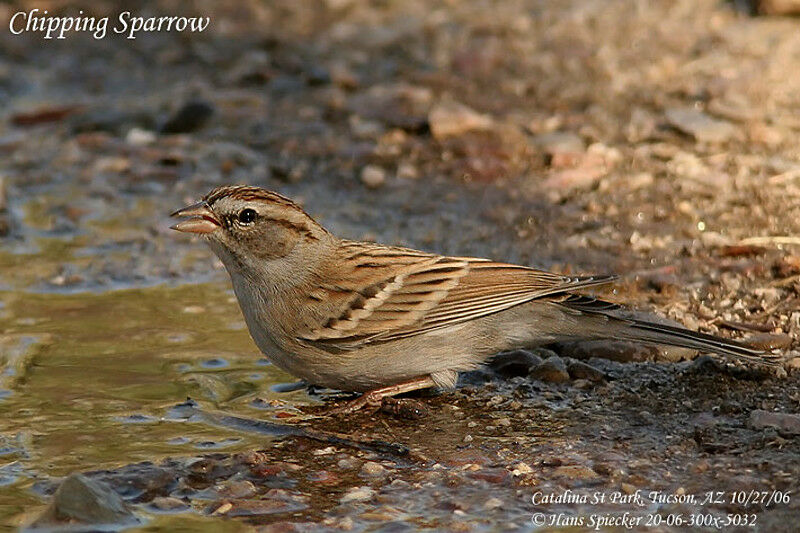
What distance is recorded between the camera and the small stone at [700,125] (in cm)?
913

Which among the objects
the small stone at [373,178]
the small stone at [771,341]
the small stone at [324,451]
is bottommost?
the small stone at [324,451]

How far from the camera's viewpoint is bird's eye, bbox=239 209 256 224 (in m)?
6.36

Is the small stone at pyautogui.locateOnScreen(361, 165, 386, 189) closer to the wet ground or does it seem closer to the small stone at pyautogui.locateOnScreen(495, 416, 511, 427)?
the wet ground

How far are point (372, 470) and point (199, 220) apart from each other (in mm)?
1677

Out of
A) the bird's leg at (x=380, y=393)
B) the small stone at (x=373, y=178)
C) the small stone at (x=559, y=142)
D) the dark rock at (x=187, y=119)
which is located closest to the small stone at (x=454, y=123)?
the small stone at (x=559, y=142)

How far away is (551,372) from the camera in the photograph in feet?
20.7

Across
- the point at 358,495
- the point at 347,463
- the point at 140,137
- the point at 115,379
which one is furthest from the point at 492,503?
the point at 140,137

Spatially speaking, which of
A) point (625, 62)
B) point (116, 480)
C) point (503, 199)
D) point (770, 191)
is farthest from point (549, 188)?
point (116, 480)

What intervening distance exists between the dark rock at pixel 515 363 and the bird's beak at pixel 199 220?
1.59 m

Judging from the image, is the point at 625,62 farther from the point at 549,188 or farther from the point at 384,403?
the point at 384,403

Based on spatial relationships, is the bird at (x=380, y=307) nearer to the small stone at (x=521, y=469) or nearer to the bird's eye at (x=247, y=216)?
the bird's eye at (x=247, y=216)

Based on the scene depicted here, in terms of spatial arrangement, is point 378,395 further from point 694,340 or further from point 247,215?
point 694,340

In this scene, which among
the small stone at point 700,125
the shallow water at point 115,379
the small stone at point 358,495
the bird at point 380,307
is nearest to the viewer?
the small stone at point 358,495

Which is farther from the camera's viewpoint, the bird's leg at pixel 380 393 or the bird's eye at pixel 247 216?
the bird's eye at pixel 247 216
